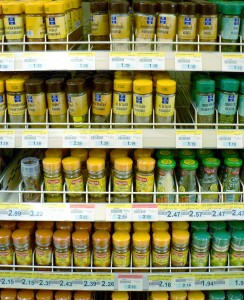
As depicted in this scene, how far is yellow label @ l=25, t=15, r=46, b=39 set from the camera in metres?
1.35

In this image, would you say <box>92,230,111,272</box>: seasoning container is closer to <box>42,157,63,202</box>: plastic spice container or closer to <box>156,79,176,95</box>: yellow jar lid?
<box>42,157,63,202</box>: plastic spice container

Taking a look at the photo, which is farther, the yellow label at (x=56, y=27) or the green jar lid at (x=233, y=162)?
the green jar lid at (x=233, y=162)

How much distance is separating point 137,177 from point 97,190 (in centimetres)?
16

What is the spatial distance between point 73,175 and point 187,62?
0.60 m

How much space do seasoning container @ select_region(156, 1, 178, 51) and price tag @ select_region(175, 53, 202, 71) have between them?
0.08 metres

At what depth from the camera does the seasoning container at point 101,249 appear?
5.04ft

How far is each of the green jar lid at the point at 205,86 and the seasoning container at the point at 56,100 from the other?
0.51 meters

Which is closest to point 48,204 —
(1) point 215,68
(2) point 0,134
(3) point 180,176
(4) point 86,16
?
(2) point 0,134

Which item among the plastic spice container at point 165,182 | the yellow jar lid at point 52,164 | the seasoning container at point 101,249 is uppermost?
the yellow jar lid at point 52,164

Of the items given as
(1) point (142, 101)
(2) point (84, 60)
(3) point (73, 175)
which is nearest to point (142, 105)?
(1) point (142, 101)

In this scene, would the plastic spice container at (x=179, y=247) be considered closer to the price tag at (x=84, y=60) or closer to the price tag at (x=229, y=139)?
the price tag at (x=229, y=139)

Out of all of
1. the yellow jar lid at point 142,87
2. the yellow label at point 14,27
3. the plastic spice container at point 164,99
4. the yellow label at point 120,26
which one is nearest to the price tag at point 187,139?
the plastic spice container at point 164,99


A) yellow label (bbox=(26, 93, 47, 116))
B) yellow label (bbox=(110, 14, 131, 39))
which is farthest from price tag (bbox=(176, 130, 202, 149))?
yellow label (bbox=(26, 93, 47, 116))

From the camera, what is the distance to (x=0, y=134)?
1412mm
